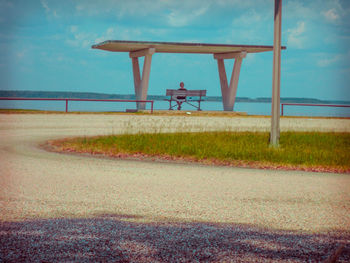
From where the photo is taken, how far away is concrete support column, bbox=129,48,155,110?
28594 millimetres

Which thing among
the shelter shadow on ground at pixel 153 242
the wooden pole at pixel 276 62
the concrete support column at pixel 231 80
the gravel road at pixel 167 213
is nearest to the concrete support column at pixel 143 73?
the concrete support column at pixel 231 80

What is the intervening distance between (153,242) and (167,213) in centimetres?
117

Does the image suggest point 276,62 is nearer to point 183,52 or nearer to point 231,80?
point 231,80

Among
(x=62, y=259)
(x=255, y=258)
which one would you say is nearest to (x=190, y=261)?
(x=255, y=258)

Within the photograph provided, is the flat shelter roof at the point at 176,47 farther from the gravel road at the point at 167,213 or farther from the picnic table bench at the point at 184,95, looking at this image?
the gravel road at the point at 167,213

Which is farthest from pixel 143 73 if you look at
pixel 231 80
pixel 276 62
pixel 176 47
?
pixel 276 62

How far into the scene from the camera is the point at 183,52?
3075cm

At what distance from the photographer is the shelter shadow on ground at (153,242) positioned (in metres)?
3.98

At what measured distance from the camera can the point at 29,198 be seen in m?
6.21

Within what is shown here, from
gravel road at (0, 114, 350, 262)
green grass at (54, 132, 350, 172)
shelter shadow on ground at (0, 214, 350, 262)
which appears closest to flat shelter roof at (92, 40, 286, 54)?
green grass at (54, 132, 350, 172)

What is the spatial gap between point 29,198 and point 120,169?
108 inches

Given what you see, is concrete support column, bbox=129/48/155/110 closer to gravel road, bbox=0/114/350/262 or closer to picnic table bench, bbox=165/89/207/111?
picnic table bench, bbox=165/89/207/111

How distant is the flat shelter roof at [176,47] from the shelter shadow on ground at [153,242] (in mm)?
22346

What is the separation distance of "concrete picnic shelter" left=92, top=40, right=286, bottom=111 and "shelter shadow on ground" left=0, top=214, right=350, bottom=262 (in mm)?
22346
